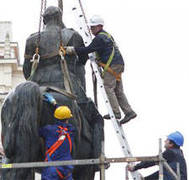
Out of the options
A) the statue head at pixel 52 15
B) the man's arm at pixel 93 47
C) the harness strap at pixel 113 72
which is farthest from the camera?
the harness strap at pixel 113 72

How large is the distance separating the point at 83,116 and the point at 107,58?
127 cm

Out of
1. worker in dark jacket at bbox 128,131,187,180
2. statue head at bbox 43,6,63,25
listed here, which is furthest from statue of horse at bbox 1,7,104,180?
worker in dark jacket at bbox 128,131,187,180

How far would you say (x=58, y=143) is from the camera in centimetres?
1260

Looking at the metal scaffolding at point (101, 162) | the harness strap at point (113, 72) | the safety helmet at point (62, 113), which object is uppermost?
the harness strap at point (113, 72)

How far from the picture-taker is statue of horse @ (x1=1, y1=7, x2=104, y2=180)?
12.6m

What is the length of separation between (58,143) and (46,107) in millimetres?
639

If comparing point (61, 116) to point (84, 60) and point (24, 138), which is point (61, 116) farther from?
point (84, 60)

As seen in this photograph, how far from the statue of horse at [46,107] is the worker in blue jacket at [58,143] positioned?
0.54ft

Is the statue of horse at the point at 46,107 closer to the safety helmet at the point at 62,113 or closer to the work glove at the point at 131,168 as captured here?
the safety helmet at the point at 62,113

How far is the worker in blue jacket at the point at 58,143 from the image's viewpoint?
41.2ft

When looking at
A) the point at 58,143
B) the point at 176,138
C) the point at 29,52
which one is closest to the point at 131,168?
the point at 176,138

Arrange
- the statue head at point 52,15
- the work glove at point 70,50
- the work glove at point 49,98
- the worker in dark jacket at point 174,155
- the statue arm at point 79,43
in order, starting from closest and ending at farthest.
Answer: the work glove at point 49,98 < the worker in dark jacket at point 174,155 < the work glove at point 70,50 < the statue arm at point 79,43 < the statue head at point 52,15

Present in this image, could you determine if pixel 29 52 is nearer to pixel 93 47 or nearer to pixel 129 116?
pixel 93 47

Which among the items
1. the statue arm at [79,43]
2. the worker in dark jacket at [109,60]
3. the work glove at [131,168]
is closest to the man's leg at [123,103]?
the worker in dark jacket at [109,60]
